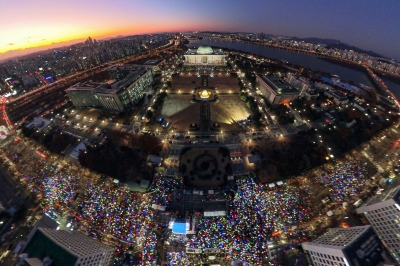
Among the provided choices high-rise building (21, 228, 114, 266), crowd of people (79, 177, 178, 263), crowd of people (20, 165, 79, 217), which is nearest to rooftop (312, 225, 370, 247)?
crowd of people (79, 177, 178, 263)

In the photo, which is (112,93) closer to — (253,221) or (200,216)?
(200,216)

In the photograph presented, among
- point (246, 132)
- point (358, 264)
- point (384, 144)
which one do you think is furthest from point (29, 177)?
point (384, 144)

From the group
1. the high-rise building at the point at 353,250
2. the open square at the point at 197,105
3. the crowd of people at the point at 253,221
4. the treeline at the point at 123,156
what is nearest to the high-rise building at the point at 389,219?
the high-rise building at the point at 353,250

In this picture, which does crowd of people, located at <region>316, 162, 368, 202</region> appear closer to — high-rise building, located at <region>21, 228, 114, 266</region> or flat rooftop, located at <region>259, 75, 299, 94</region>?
flat rooftop, located at <region>259, 75, 299, 94</region>

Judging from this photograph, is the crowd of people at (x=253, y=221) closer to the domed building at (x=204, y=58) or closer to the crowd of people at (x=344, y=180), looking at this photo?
the crowd of people at (x=344, y=180)

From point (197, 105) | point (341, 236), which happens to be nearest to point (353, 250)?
point (341, 236)

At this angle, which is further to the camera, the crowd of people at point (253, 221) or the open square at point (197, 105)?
the open square at point (197, 105)
